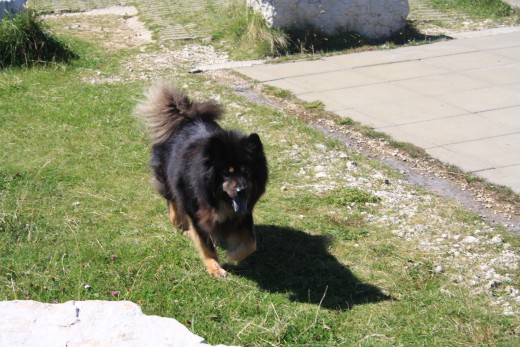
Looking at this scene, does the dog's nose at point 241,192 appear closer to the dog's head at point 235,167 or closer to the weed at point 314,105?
the dog's head at point 235,167

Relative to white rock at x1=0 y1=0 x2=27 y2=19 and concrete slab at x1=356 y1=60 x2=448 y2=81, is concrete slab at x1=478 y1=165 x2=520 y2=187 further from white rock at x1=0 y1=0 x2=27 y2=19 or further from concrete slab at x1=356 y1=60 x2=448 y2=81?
white rock at x1=0 y1=0 x2=27 y2=19

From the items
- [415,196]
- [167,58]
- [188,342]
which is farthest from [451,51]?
[188,342]

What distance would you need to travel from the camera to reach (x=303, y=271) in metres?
5.75

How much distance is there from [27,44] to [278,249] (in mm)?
7333

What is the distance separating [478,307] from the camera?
5.06 meters

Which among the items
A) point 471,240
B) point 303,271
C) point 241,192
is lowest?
point 303,271

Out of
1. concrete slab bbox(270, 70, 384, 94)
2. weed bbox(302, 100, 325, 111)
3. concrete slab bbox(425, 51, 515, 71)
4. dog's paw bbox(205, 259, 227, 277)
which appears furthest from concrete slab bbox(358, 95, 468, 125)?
dog's paw bbox(205, 259, 227, 277)

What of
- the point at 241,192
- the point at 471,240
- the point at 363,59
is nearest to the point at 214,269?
the point at 241,192

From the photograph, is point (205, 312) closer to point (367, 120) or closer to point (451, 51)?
point (367, 120)

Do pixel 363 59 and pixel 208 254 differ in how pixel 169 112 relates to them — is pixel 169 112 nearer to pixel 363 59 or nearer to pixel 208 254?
pixel 208 254

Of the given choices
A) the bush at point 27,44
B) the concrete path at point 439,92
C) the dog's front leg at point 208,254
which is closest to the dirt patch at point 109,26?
the bush at point 27,44

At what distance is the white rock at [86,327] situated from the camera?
3.55 metres

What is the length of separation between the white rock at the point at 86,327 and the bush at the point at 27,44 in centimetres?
843

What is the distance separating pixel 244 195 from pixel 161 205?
1.90 meters
